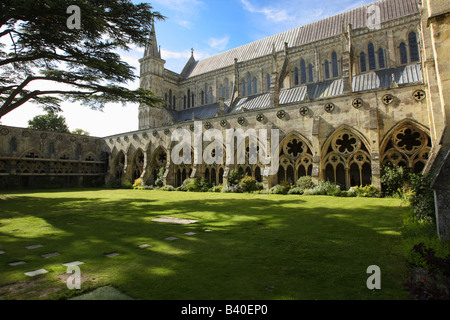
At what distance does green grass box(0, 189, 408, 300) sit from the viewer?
9.77 ft

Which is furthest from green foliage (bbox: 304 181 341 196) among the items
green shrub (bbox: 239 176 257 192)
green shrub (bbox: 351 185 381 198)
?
green shrub (bbox: 239 176 257 192)

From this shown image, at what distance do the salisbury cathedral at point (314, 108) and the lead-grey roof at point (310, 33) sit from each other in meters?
0.17

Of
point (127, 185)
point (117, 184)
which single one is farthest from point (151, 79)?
point (127, 185)

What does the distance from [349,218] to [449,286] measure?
206 inches

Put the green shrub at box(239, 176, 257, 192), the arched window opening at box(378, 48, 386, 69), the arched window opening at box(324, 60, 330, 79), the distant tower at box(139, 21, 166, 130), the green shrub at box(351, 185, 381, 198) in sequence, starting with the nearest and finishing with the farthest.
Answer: the green shrub at box(351, 185, 381, 198) → the green shrub at box(239, 176, 257, 192) → the arched window opening at box(378, 48, 386, 69) → the arched window opening at box(324, 60, 330, 79) → the distant tower at box(139, 21, 166, 130)

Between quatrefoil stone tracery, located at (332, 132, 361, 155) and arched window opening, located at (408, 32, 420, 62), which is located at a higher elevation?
arched window opening, located at (408, 32, 420, 62)

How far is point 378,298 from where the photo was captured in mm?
2713

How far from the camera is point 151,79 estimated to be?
38.7m

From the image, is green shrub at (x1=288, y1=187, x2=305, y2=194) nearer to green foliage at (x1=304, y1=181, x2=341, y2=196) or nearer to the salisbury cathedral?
green foliage at (x1=304, y1=181, x2=341, y2=196)

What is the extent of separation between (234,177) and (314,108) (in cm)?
825

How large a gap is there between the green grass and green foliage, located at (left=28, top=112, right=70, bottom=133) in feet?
156

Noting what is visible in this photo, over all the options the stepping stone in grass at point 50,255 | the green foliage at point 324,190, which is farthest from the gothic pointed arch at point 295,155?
the stepping stone in grass at point 50,255
